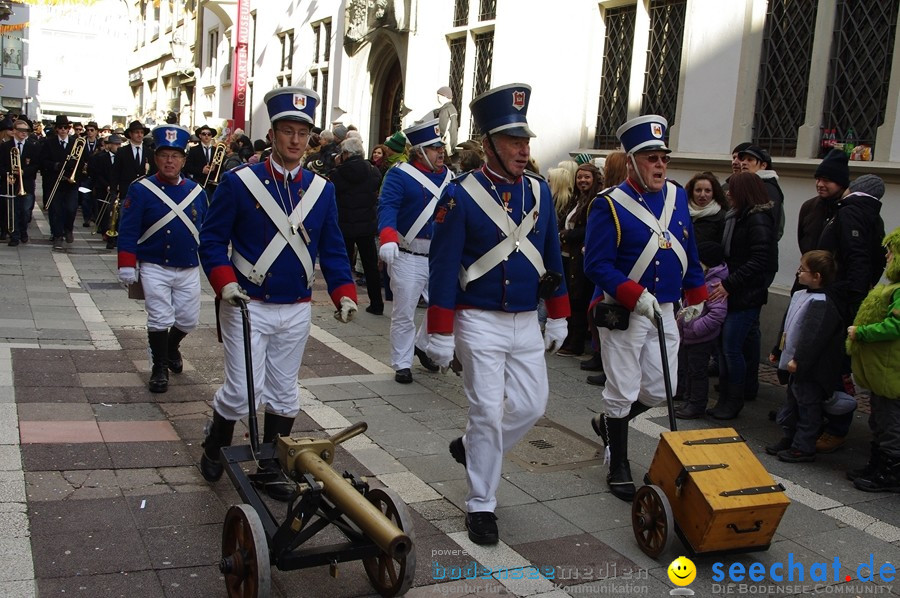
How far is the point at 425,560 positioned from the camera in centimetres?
444

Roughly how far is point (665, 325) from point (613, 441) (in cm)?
70

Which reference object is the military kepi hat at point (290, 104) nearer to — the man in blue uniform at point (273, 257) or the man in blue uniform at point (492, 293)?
the man in blue uniform at point (273, 257)

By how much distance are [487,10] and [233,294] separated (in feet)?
36.8

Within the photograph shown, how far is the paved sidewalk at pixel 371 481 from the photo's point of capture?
427 cm

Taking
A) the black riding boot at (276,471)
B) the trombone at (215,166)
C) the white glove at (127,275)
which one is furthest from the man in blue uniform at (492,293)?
the trombone at (215,166)

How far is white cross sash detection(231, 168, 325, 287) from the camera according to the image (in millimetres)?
4934

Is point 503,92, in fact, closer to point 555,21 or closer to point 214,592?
point 214,592

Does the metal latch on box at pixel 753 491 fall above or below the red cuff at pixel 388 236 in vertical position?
below

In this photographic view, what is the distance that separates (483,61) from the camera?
15.0m

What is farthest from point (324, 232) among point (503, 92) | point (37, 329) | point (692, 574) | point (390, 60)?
point (390, 60)

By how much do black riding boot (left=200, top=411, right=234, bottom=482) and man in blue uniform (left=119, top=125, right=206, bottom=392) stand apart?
1932 millimetres

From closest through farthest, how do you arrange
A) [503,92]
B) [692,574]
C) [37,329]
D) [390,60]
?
1. [692,574]
2. [503,92]
3. [37,329]
4. [390,60]

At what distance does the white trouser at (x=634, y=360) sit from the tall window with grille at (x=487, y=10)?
396 inches

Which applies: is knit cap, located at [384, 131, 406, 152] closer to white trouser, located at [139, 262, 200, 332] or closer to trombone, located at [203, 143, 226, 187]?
white trouser, located at [139, 262, 200, 332]
